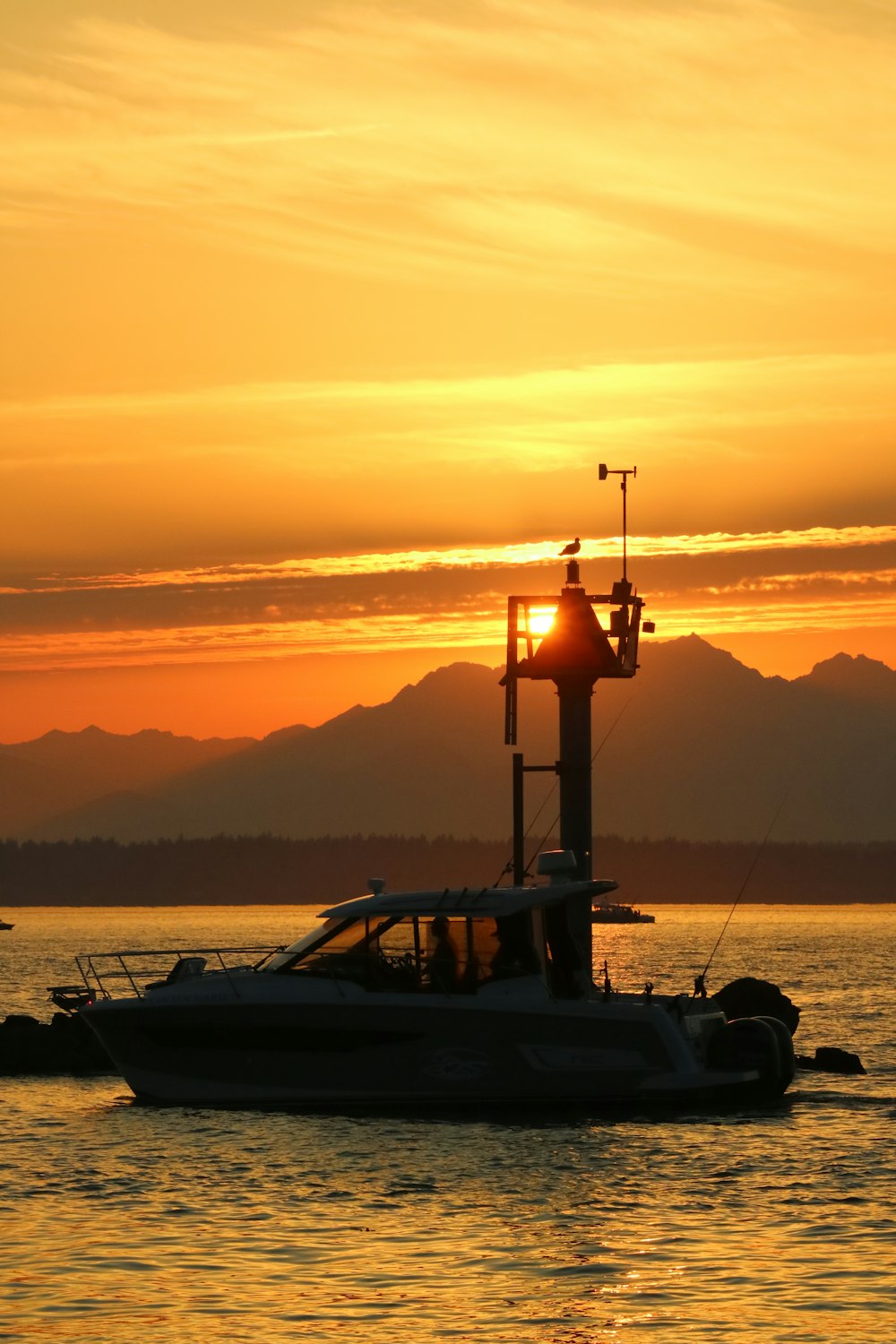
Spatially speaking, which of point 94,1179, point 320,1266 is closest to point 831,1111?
point 94,1179

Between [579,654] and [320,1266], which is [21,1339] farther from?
[579,654]

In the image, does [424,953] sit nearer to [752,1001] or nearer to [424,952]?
[424,952]

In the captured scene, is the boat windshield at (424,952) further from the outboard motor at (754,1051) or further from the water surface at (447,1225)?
the outboard motor at (754,1051)

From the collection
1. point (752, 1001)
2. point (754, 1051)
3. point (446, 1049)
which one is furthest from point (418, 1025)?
point (752, 1001)

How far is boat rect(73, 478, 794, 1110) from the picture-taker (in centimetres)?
2875

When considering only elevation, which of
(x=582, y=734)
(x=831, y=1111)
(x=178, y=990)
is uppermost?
(x=582, y=734)

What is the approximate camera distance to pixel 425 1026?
2873 cm

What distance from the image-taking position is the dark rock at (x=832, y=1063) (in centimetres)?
3956

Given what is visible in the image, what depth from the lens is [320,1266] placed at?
65.1 feet

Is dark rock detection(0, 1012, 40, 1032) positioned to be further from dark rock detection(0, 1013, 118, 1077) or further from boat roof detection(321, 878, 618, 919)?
boat roof detection(321, 878, 618, 919)

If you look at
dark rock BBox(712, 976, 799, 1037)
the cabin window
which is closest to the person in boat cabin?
the cabin window

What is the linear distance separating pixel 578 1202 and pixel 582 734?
58.0ft

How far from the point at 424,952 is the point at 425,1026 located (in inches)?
43.6

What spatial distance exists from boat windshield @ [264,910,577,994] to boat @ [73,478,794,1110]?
0.02 meters
